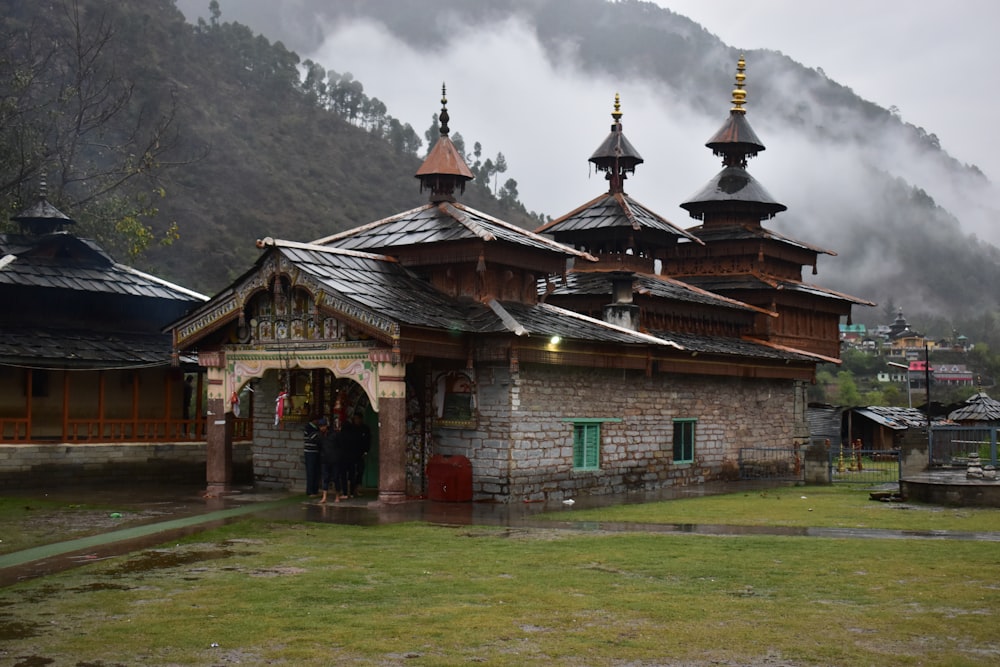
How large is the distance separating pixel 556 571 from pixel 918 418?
47.0m

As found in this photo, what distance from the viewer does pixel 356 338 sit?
23641 mm

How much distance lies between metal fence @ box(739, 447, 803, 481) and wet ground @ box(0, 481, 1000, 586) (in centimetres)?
615

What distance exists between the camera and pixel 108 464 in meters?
29.2

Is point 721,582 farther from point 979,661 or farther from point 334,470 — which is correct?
point 334,470

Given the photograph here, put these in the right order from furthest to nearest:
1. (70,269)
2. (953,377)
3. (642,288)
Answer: (953,377) < (642,288) < (70,269)

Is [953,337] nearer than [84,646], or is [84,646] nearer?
[84,646]

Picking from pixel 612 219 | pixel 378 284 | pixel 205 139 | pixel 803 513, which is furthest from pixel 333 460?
pixel 205 139

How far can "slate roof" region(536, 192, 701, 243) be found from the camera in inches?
1575

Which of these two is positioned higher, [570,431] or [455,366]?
[455,366]

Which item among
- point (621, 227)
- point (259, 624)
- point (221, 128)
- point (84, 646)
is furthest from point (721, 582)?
point (221, 128)

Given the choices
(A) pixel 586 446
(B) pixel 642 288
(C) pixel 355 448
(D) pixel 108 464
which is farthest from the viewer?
(B) pixel 642 288

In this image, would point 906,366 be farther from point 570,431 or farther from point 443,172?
point 570,431

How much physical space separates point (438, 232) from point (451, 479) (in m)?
5.86

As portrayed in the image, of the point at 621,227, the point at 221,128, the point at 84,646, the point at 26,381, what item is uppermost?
the point at 221,128
